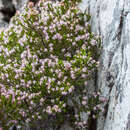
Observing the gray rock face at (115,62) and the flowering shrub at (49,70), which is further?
the flowering shrub at (49,70)

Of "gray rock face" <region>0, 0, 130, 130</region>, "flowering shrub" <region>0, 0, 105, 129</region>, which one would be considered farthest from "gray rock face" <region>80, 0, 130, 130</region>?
"flowering shrub" <region>0, 0, 105, 129</region>

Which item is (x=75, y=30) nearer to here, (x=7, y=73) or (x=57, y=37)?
(x=57, y=37)

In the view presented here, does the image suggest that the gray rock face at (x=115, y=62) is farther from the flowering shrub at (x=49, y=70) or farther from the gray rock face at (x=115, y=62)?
the flowering shrub at (x=49, y=70)

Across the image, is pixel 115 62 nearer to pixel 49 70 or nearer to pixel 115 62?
pixel 115 62

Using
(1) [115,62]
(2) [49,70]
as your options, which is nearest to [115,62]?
(1) [115,62]

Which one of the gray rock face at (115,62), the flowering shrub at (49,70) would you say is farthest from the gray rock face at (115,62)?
the flowering shrub at (49,70)

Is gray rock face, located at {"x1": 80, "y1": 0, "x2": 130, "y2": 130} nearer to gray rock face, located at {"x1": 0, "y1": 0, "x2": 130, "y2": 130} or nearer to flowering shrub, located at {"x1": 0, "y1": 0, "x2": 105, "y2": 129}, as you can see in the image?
gray rock face, located at {"x1": 0, "y1": 0, "x2": 130, "y2": 130}
